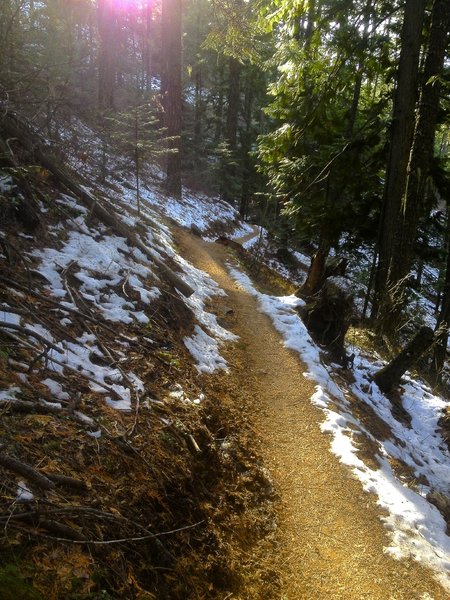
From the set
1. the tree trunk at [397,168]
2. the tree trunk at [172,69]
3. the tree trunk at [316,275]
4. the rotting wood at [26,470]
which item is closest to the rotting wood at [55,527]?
the rotting wood at [26,470]

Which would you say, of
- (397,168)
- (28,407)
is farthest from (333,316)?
(28,407)

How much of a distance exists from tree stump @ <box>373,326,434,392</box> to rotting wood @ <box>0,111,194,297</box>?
3.96 metres

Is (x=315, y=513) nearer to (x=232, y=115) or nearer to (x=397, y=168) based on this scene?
(x=397, y=168)

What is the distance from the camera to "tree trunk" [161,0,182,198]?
14219mm

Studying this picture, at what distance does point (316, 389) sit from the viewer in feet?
20.4

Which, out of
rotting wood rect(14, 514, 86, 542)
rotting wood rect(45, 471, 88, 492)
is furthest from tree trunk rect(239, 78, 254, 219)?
rotting wood rect(14, 514, 86, 542)

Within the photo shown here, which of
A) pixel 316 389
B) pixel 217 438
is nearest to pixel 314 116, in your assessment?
pixel 316 389

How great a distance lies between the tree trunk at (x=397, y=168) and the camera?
8227mm

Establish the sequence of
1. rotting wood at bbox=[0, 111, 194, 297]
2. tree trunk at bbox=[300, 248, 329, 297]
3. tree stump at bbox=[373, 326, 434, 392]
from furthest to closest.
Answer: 1. tree trunk at bbox=[300, 248, 329, 297]
2. tree stump at bbox=[373, 326, 434, 392]
3. rotting wood at bbox=[0, 111, 194, 297]

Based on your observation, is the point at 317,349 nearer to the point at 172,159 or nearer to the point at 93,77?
the point at 172,159

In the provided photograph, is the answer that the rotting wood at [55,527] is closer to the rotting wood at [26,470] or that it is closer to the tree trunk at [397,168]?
Answer: the rotting wood at [26,470]

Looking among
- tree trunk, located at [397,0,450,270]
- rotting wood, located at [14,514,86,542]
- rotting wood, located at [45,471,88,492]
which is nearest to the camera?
rotting wood, located at [14,514,86,542]

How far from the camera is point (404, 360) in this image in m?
7.49

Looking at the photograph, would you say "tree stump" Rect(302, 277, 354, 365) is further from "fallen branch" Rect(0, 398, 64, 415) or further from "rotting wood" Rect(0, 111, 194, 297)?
"fallen branch" Rect(0, 398, 64, 415)
